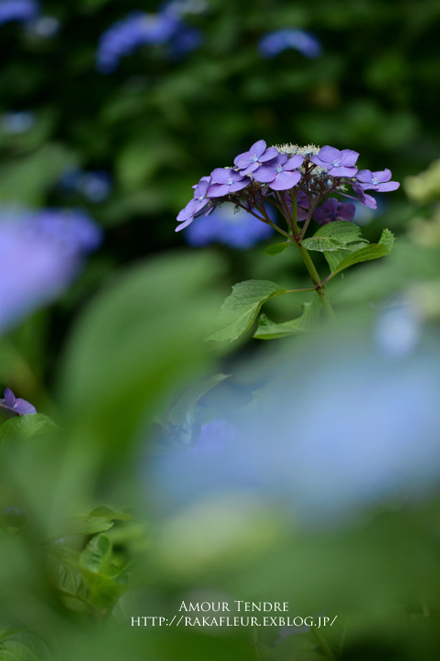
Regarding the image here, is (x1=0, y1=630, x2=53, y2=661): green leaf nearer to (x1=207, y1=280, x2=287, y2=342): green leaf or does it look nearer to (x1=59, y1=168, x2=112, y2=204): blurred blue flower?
(x1=207, y1=280, x2=287, y2=342): green leaf

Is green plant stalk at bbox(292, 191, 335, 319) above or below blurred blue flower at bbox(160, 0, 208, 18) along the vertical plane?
above

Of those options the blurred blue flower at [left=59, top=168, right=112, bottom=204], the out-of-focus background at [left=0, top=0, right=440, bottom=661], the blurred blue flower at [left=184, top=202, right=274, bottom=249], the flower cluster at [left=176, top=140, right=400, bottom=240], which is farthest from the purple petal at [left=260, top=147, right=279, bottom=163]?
the blurred blue flower at [left=59, top=168, right=112, bottom=204]

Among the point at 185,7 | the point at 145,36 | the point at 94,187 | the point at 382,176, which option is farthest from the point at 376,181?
the point at 185,7

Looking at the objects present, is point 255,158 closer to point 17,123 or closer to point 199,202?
point 199,202

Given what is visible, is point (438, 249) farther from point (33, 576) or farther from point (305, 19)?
point (305, 19)

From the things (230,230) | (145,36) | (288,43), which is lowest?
(230,230)

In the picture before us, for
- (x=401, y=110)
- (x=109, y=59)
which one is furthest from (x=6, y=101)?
(x=401, y=110)
